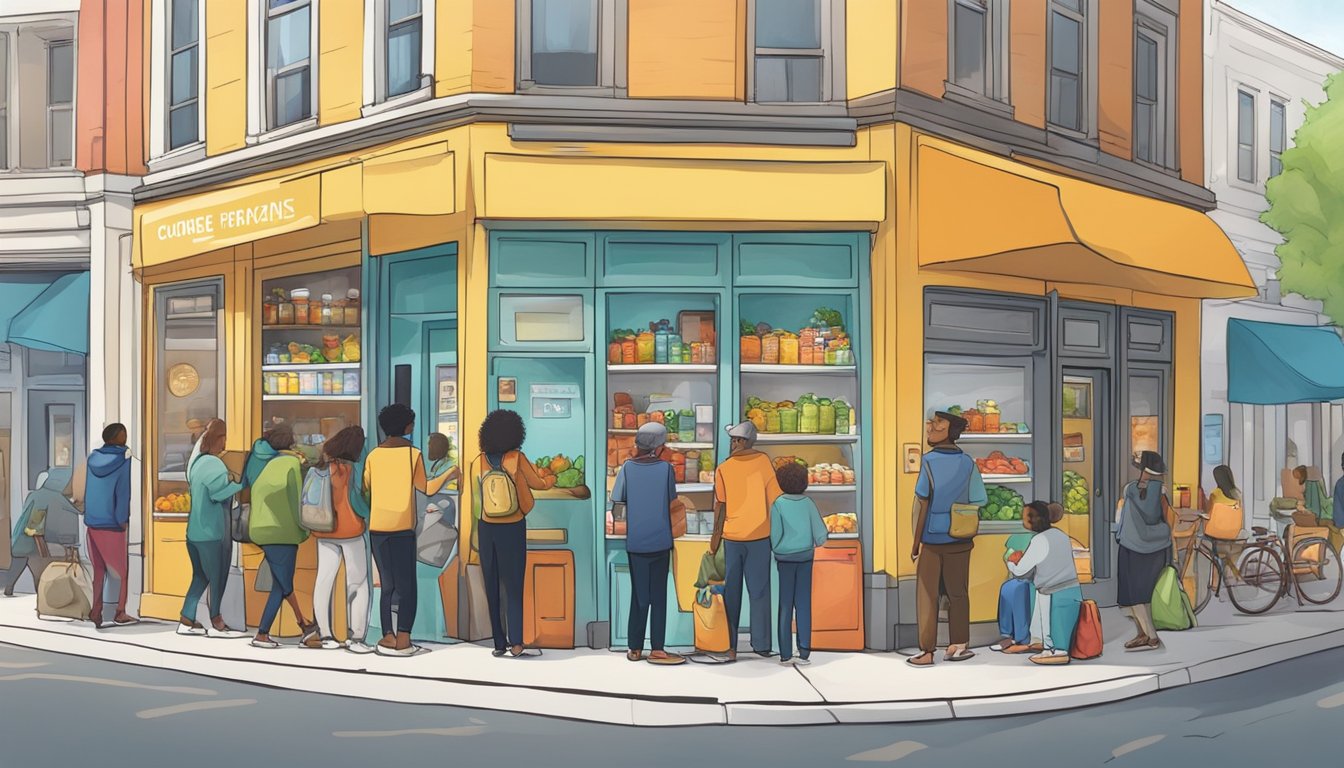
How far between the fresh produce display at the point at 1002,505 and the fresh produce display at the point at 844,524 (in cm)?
159

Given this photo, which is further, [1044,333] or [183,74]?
[183,74]

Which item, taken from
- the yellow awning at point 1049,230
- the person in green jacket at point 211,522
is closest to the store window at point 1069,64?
the yellow awning at point 1049,230

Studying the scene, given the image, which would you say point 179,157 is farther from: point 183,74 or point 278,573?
point 278,573

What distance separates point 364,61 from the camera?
11.5 metres

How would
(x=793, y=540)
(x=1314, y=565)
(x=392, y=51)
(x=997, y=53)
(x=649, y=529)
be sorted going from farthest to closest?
(x=1314, y=565), (x=997, y=53), (x=392, y=51), (x=649, y=529), (x=793, y=540)

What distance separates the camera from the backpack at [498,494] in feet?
31.6

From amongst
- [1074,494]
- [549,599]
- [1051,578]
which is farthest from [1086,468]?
[549,599]

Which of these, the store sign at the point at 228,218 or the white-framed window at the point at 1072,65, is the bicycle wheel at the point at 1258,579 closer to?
the white-framed window at the point at 1072,65

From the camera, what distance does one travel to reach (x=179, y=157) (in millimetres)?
Result: 13695

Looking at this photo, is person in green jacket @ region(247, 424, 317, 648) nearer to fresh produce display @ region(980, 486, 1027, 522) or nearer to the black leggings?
the black leggings

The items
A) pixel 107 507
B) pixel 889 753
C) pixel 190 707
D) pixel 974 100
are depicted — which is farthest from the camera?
pixel 974 100

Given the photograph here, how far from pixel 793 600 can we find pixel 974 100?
18.2 feet

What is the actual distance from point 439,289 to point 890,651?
5548 millimetres

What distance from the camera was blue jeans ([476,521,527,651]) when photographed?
9.74 meters
